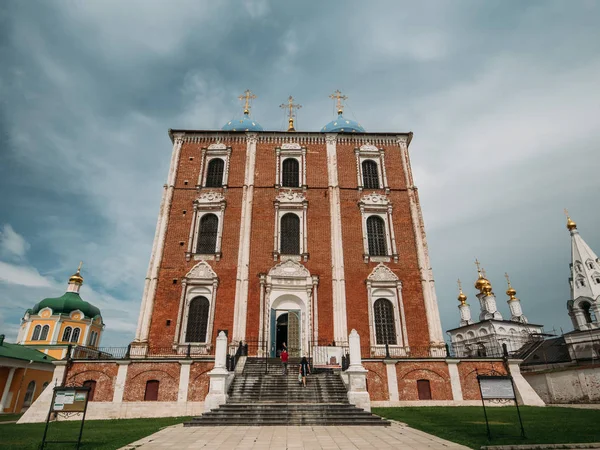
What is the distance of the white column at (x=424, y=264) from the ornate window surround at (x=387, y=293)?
1.32 metres

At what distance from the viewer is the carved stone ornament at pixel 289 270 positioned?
19.7 m

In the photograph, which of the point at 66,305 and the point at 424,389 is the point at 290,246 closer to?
the point at 424,389

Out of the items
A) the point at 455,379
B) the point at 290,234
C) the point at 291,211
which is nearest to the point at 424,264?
the point at 455,379

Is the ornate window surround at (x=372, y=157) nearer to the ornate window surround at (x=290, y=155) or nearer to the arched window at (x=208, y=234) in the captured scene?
the ornate window surround at (x=290, y=155)

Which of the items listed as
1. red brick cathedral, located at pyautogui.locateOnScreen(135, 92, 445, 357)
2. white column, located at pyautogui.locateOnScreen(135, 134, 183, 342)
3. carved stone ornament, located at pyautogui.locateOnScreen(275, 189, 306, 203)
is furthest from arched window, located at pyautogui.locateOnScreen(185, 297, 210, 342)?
carved stone ornament, located at pyautogui.locateOnScreen(275, 189, 306, 203)

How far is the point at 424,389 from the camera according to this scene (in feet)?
52.1

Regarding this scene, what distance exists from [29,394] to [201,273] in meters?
21.5

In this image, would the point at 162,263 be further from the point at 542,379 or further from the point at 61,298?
the point at 61,298

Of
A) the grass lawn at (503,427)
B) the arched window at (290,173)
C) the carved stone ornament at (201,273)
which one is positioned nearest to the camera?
the grass lawn at (503,427)

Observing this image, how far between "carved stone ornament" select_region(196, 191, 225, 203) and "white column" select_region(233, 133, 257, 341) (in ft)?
4.56

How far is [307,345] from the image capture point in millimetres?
18453

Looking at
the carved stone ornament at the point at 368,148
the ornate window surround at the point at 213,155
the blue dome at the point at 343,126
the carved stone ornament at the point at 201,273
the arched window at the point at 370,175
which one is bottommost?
the carved stone ornament at the point at 201,273

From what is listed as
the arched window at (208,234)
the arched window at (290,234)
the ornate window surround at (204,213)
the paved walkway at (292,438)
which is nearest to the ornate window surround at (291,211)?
the arched window at (290,234)

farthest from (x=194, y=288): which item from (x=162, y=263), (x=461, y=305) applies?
(x=461, y=305)
